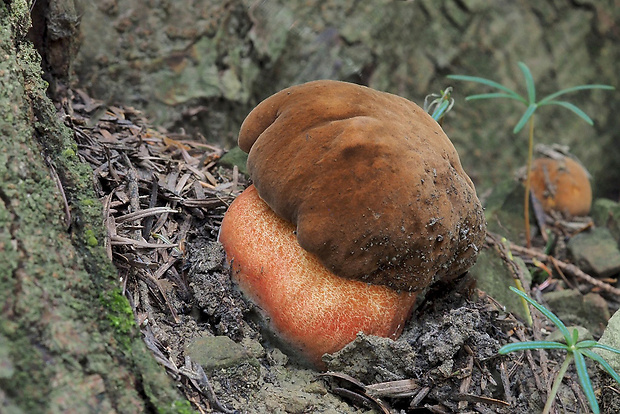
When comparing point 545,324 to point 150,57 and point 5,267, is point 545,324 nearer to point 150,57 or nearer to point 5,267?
point 5,267

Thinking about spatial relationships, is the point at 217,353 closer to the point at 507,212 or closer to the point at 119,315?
the point at 119,315

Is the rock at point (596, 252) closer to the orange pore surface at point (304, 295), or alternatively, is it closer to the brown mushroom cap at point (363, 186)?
the brown mushroom cap at point (363, 186)

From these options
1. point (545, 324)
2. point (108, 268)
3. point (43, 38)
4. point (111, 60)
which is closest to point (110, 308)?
point (108, 268)

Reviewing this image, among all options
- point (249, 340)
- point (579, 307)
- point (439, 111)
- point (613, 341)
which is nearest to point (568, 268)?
point (579, 307)

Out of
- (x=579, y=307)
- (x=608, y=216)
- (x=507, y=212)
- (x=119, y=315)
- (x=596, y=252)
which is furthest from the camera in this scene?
(x=608, y=216)

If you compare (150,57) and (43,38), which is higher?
(43,38)

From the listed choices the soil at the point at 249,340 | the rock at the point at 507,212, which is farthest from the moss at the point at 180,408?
the rock at the point at 507,212

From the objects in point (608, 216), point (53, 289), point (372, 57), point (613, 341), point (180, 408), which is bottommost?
point (608, 216)
